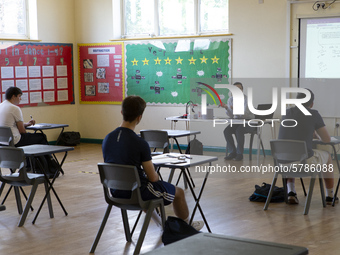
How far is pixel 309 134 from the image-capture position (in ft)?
17.8

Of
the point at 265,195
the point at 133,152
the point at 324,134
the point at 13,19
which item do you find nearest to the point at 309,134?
the point at 324,134

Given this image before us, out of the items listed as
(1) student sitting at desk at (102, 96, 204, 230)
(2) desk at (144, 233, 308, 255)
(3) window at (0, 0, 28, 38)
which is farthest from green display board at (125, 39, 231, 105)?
(2) desk at (144, 233, 308, 255)

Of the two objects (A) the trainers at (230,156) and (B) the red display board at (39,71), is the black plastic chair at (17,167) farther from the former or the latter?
(B) the red display board at (39,71)

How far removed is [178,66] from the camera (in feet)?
30.9

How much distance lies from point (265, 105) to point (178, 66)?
2072mm

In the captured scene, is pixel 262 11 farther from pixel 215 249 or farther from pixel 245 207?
pixel 215 249

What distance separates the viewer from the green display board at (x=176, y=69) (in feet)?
29.6

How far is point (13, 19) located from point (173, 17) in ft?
9.67

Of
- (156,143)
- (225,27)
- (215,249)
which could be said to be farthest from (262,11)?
(215,249)

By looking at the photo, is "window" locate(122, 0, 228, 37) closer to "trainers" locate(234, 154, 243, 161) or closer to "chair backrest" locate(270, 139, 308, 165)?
"trainers" locate(234, 154, 243, 161)

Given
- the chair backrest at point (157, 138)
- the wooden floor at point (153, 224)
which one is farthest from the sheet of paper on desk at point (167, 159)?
the chair backrest at point (157, 138)

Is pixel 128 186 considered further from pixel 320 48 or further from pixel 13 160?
pixel 320 48

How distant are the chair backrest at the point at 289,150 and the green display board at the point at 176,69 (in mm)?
3304

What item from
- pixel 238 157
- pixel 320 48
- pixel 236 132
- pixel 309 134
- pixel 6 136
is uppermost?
pixel 320 48
